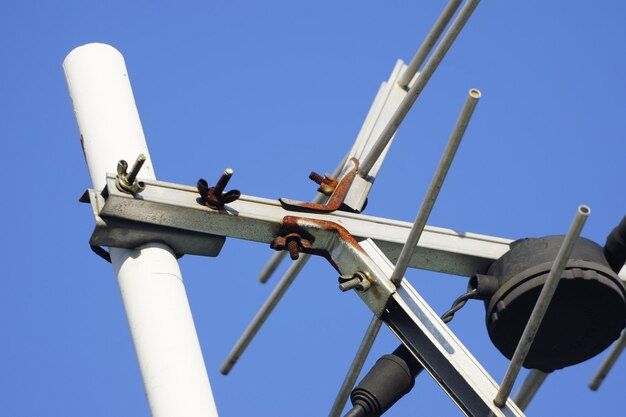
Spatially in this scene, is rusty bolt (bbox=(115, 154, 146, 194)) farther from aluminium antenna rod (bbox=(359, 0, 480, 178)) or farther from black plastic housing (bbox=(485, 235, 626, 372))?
black plastic housing (bbox=(485, 235, 626, 372))

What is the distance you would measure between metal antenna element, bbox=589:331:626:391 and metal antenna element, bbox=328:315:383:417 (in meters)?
2.14

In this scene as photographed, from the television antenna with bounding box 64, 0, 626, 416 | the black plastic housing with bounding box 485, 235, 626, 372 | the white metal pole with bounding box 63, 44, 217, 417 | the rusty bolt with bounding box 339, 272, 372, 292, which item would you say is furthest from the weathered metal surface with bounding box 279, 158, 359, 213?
the black plastic housing with bounding box 485, 235, 626, 372

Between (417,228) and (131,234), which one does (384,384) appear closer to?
(417,228)

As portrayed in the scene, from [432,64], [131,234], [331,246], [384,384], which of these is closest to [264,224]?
[331,246]

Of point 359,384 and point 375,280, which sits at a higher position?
point 375,280

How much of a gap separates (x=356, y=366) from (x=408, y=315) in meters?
0.42

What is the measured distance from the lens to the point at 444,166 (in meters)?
6.30

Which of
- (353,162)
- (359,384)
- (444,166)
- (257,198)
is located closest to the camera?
(444,166)

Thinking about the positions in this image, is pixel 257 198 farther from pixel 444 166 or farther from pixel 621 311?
pixel 621 311

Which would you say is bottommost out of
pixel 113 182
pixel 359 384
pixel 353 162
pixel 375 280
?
pixel 359 384

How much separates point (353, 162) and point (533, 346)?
1335mm

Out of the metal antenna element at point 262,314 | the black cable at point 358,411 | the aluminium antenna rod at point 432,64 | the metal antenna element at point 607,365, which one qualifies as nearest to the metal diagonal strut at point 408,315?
the black cable at point 358,411

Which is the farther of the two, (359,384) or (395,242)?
(395,242)

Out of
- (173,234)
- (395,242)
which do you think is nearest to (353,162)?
(395,242)
